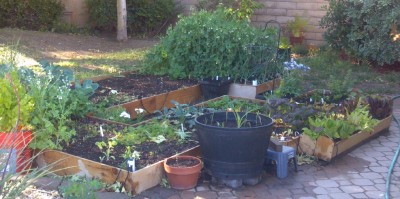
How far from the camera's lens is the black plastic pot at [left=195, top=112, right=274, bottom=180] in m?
4.94

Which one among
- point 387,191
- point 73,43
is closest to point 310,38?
point 73,43

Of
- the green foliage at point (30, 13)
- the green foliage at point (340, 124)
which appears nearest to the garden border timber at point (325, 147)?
the green foliage at point (340, 124)

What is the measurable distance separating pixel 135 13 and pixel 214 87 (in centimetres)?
831

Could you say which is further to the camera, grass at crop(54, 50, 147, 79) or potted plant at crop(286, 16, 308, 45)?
potted plant at crop(286, 16, 308, 45)

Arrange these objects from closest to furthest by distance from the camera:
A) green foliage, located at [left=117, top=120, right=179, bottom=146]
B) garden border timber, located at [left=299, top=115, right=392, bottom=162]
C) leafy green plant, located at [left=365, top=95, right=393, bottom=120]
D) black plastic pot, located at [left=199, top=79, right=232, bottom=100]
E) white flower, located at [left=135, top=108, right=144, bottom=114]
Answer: green foliage, located at [left=117, top=120, right=179, bottom=146] → garden border timber, located at [left=299, top=115, right=392, bottom=162] → white flower, located at [left=135, top=108, right=144, bottom=114] → leafy green plant, located at [left=365, top=95, right=393, bottom=120] → black plastic pot, located at [left=199, top=79, right=232, bottom=100]

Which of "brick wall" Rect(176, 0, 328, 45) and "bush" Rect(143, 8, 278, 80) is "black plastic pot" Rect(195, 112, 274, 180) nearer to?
"bush" Rect(143, 8, 278, 80)

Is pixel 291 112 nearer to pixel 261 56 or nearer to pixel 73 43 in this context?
pixel 261 56

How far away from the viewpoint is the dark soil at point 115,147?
5230 mm

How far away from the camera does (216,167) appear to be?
5.14m

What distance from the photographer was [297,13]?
14.2 meters

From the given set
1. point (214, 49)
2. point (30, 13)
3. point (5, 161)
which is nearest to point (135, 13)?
point (30, 13)

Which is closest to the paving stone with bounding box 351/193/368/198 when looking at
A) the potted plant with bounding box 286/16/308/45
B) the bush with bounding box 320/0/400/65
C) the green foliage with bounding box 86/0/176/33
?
the bush with bounding box 320/0/400/65

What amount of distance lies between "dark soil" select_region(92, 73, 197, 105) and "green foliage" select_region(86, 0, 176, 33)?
6934 millimetres

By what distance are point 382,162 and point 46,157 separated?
3.32 metres
